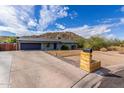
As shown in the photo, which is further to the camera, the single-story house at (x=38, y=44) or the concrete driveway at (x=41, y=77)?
the single-story house at (x=38, y=44)

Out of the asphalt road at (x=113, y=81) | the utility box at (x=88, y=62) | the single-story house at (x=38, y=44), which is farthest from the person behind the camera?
the single-story house at (x=38, y=44)

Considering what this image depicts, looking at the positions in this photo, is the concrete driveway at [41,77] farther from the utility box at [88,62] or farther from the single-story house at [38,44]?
the single-story house at [38,44]

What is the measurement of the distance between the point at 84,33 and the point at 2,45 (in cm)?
1281

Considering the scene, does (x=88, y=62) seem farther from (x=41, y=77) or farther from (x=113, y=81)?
(x=41, y=77)

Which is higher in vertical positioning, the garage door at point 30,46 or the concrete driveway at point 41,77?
the garage door at point 30,46

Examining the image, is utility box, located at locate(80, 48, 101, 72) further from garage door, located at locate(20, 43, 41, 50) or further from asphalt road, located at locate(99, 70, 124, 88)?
garage door, located at locate(20, 43, 41, 50)

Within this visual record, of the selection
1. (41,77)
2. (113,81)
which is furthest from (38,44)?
(113,81)

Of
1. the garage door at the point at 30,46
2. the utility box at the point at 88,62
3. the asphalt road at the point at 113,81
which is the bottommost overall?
the asphalt road at the point at 113,81

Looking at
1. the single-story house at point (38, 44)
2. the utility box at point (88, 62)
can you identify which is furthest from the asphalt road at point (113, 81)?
the single-story house at point (38, 44)
